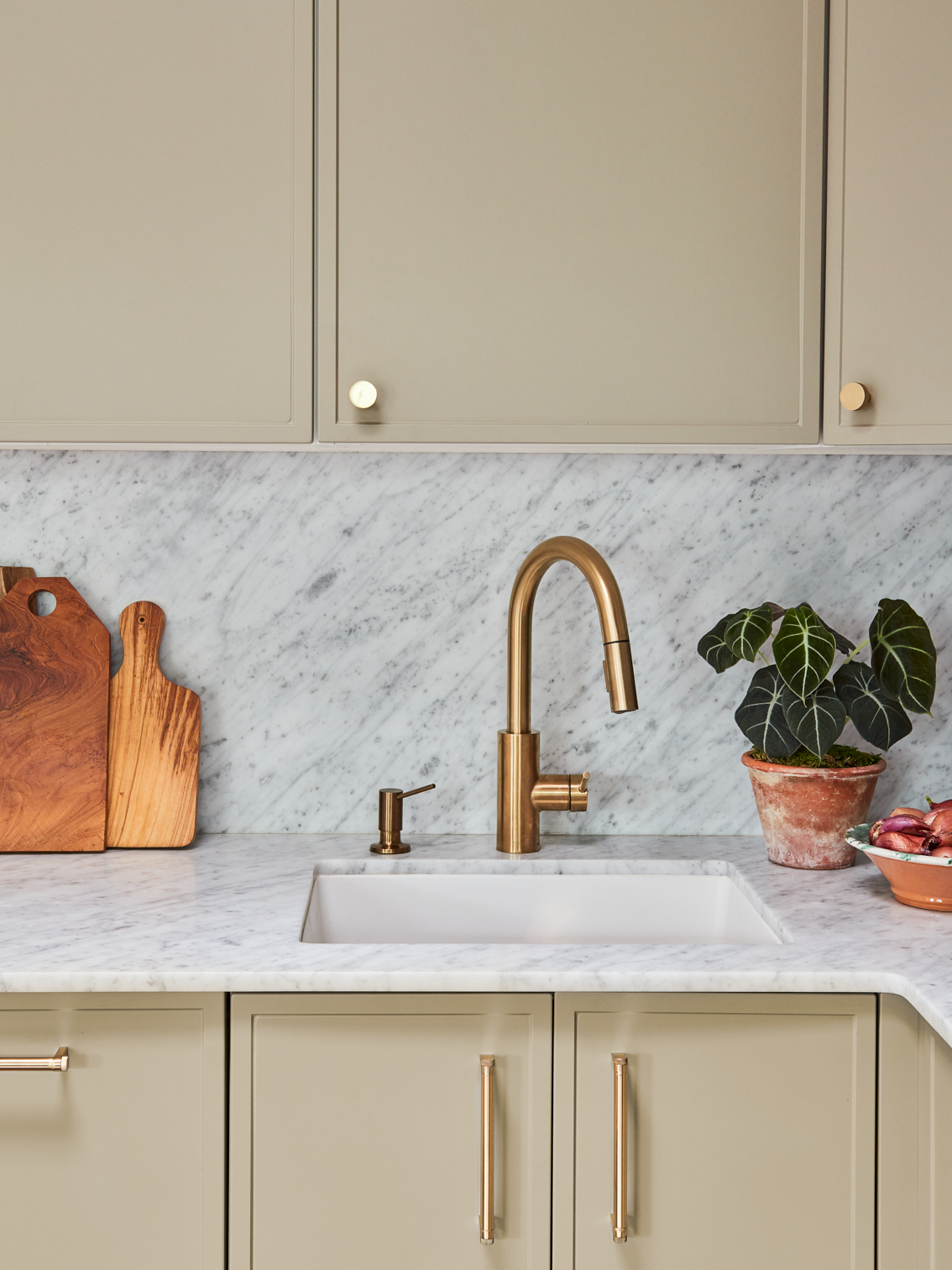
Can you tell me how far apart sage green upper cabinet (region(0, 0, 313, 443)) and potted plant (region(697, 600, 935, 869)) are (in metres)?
0.70

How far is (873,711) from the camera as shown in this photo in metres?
1.45

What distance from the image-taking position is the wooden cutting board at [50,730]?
5.18ft

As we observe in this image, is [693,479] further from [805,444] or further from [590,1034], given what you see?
[590,1034]

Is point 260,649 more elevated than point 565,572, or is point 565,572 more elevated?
point 565,572

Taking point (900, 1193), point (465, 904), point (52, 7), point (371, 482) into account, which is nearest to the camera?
point (900, 1193)

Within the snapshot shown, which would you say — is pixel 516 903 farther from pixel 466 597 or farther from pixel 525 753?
pixel 466 597

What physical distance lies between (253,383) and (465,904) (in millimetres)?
775

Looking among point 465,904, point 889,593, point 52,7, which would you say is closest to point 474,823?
point 465,904

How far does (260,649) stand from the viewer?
169cm

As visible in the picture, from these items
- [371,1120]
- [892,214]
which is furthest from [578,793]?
[892,214]

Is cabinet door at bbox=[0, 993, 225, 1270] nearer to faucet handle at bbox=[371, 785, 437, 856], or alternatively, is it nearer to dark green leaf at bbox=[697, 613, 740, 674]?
faucet handle at bbox=[371, 785, 437, 856]

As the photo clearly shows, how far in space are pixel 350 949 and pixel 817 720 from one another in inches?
26.5

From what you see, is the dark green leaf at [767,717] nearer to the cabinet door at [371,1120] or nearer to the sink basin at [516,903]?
the sink basin at [516,903]

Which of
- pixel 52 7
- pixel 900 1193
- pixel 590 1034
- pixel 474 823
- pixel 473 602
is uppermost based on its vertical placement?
pixel 52 7
